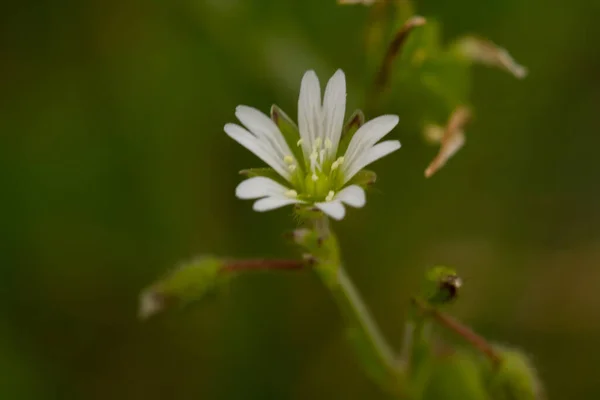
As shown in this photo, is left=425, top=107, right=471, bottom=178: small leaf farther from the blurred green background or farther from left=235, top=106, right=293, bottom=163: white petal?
the blurred green background

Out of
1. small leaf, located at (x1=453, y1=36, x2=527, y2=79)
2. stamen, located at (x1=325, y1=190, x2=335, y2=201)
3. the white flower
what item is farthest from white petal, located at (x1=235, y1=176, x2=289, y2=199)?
small leaf, located at (x1=453, y1=36, x2=527, y2=79)

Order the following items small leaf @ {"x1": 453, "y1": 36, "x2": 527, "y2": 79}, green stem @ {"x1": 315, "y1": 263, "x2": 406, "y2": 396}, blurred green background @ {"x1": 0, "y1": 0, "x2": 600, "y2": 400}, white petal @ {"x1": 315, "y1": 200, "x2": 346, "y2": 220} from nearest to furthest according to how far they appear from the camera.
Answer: white petal @ {"x1": 315, "y1": 200, "x2": 346, "y2": 220} → green stem @ {"x1": 315, "y1": 263, "x2": 406, "y2": 396} → small leaf @ {"x1": 453, "y1": 36, "x2": 527, "y2": 79} → blurred green background @ {"x1": 0, "y1": 0, "x2": 600, "y2": 400}

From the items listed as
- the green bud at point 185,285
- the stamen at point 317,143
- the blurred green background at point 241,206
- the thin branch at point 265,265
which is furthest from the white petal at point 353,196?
the blurred green background at point 241,206

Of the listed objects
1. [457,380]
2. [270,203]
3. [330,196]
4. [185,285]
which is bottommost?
[457,380]

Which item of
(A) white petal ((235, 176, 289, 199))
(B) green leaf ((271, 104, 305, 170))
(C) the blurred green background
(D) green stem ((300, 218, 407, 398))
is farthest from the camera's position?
(C) the blurred green background

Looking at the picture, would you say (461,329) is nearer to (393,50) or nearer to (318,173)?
(318,173)

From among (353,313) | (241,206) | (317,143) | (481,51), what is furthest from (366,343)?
(241,206)

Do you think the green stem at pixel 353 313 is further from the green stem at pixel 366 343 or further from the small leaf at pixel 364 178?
the small leaf at pixel 364 178
